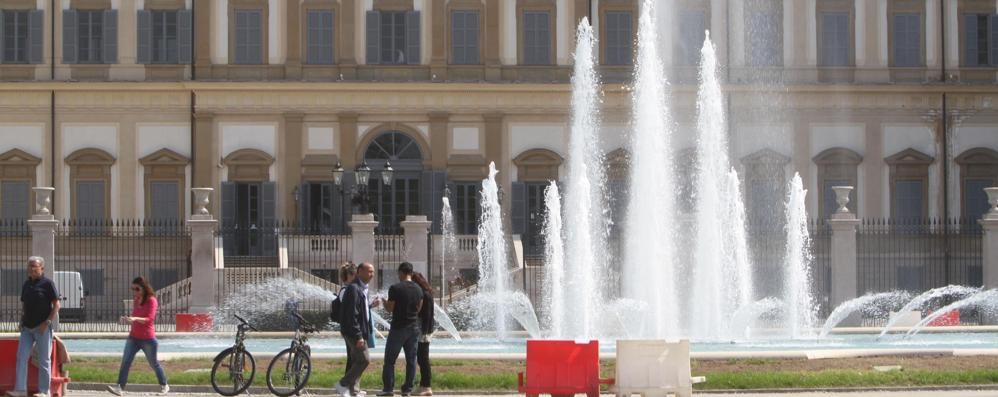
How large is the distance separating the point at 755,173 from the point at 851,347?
68.3 ft

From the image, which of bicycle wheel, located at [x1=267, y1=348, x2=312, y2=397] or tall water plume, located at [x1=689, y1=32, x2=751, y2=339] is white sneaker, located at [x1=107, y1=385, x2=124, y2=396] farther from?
tall water plume, located at [x1=689, y1=32, x2=751, y2=339]

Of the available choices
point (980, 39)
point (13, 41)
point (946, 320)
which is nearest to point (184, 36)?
point (13, 41)

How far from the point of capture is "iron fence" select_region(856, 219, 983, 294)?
44.9 meters

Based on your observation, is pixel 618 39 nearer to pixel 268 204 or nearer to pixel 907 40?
pixel 907 40

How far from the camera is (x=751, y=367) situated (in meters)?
23.5

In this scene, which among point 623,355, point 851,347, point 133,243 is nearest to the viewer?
point 623,355

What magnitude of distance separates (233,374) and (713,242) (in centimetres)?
1429

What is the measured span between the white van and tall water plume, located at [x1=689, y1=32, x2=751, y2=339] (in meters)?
14.1

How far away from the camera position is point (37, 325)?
19719 mm

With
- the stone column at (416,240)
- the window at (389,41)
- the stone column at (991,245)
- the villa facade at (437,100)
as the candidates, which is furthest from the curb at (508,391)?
the window at (389,41)

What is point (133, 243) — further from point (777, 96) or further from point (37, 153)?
point (777, 96)

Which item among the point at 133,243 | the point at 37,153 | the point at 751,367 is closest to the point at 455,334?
the point at 751,367

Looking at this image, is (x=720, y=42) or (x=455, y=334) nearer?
(x=455, y=334)

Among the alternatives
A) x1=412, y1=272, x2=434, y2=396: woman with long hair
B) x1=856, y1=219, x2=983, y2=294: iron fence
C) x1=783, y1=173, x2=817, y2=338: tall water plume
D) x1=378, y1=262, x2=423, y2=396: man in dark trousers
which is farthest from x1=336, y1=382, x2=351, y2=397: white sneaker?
Result: x1=856, y1=219, x2=983, y2=294: iron fence
